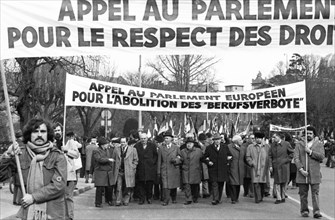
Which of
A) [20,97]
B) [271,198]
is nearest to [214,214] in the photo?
[271,198]

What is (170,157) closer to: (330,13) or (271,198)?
(271,198)

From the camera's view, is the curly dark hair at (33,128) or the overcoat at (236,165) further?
the overcoat at (236,165)

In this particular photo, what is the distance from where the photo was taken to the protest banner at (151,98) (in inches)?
500

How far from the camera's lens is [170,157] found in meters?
15.2

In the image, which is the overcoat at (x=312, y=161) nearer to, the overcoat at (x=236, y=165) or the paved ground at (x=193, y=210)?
the paved ground at (x=193, y=210)

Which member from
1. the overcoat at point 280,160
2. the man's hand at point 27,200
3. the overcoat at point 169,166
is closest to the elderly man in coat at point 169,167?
the overcoat at point 169,166

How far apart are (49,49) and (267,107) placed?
8790 mm

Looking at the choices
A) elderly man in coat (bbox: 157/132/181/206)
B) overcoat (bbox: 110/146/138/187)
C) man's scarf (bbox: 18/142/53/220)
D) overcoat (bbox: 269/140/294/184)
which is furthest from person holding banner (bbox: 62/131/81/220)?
overcoat (bbox: 269/140/294/184)

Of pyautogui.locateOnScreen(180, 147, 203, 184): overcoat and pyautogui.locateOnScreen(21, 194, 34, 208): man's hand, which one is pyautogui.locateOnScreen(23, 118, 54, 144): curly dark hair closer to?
pyautogui.locateOnScreen(21, 194, 34, 208): man's hand

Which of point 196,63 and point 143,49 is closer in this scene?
point 143,49

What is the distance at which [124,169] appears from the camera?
49.1 feet

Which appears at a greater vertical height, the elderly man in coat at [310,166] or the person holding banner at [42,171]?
the person holding banner at [42,171]

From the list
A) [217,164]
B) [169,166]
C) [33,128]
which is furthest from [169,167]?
[33,128]

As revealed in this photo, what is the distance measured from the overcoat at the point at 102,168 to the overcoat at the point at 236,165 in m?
3.43
